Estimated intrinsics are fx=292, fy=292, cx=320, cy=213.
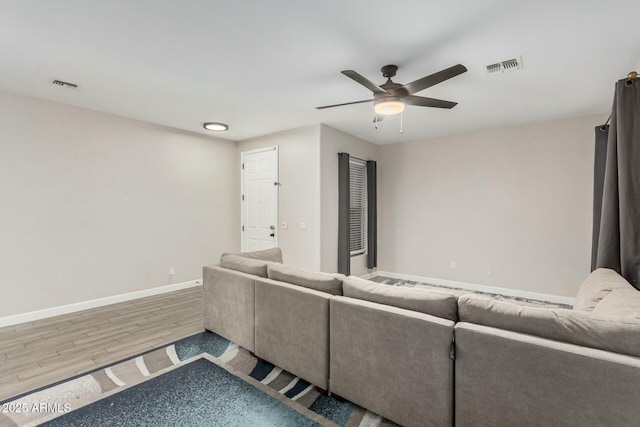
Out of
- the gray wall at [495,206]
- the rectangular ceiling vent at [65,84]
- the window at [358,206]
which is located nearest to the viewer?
the rectangular ceiling vent at [65,84]

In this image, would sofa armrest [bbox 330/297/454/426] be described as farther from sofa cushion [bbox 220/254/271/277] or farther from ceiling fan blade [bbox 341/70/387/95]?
ceiling fan blade [bbox 341/70/387/95]

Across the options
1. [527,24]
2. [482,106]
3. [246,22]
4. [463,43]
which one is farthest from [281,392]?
[482,106]

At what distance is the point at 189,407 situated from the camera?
2.01 meters

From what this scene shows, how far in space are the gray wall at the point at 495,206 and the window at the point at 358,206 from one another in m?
0.46

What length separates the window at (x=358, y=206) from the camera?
561 centimetres

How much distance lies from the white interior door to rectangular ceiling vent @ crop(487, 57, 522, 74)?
340cm

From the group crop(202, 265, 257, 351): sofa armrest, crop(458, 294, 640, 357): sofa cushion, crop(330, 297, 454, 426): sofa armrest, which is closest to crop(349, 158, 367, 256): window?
crop(202, 265, 257, 351): sofa armrest

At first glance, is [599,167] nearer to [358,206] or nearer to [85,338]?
[358,206]

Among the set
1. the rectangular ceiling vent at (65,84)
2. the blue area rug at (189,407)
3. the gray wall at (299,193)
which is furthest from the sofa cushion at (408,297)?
the rectangular ceiling vent at (65,84)

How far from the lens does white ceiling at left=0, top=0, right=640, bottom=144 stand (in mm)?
1965

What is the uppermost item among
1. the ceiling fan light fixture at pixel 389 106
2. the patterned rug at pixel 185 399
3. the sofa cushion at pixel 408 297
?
the ceiling fan light fixture at pixel 389 106

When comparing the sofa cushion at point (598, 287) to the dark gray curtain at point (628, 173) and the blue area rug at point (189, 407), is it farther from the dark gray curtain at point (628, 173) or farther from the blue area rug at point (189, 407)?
the blue area rug at point (189, 407)

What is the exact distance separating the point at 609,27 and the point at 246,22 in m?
2.63

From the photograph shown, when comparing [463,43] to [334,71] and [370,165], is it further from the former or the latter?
[370,165]
